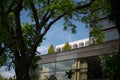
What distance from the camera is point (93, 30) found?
32.8 metres

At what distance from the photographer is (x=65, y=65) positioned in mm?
43812

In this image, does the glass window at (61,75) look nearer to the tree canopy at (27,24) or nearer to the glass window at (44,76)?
the glass window at (44,76)

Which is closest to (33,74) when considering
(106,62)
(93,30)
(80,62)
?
(80,62)

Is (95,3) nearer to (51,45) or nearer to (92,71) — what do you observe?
(92,71)

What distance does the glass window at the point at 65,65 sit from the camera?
42.8 metres

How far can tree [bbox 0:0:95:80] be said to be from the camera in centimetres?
2536

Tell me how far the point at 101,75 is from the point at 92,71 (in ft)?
5.88

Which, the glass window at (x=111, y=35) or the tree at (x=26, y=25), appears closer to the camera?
the tree at (x=26, y=25)

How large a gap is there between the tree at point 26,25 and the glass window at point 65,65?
1201cm

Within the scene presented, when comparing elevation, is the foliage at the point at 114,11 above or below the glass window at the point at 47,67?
above

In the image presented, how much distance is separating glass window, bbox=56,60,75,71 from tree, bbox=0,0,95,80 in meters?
12.0

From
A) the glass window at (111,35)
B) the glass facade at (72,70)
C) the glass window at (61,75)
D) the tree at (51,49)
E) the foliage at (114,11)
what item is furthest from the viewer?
the tree at (51,49)

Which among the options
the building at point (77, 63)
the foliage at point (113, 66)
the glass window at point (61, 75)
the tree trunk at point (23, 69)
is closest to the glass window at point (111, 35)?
the building at point (77, 63)

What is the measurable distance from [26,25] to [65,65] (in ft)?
43.4
